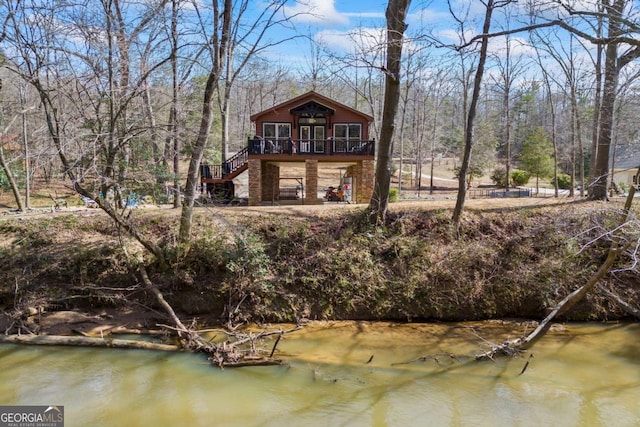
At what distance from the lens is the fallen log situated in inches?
318

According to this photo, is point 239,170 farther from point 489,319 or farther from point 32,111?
point 489,319

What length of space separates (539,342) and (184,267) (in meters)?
8.15

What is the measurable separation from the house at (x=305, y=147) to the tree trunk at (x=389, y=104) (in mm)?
5037

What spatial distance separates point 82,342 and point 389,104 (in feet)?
28.9

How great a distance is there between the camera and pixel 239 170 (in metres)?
17.9

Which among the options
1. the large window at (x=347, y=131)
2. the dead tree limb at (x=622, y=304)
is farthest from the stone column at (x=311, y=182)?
the dead tree limb at (x=622, y=304)

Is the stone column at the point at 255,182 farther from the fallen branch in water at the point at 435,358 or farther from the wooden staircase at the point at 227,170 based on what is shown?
the fallen branch in water at the point at 435,358

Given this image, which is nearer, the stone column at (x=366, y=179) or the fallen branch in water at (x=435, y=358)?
the fallen branch in water at (x=435, y=358)

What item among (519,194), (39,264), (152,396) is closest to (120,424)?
(152,396)

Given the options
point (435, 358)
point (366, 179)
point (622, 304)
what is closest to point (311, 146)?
point (366, 179)

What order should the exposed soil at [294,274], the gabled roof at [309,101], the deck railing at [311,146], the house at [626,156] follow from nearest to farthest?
the house at [626,156]
the exposed soil at [294,274]
the deck railing at [311,146]
the gabled roof at [309,101]

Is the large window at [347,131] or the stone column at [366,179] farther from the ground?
the large window at [347,131]

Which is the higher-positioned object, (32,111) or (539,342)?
(32,111)

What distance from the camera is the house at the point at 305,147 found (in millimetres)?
16453
